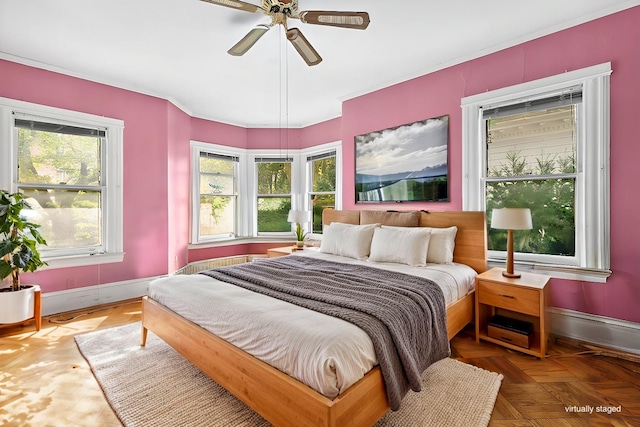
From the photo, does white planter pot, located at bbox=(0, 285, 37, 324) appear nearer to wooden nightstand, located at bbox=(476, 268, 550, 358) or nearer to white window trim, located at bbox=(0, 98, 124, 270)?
white window trim, located at bbox=(0, 98, 124, 270)

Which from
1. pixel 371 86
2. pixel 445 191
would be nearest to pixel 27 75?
pixel 371 86

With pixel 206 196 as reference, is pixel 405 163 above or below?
above

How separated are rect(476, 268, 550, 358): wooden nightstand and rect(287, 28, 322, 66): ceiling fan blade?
2344 mm

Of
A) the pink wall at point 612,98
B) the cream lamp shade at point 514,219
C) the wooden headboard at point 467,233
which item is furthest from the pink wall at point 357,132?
the cream lamp shade at point 514,219

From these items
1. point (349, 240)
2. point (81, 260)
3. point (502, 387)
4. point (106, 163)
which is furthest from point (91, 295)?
point (502, 387)

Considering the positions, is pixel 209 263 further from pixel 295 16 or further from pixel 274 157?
pixel 295 16

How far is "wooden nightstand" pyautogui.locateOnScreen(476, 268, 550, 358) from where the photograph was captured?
2.31 meters

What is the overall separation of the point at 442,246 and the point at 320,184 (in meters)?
2.71

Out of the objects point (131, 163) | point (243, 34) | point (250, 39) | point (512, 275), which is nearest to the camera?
point (250, 39)

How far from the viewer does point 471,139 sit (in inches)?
123

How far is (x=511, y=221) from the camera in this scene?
2498mm

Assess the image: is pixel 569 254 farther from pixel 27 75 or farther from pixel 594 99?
pixel 27 75

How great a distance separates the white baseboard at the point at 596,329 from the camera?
2355mm

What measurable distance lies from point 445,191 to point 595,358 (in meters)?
1.86
